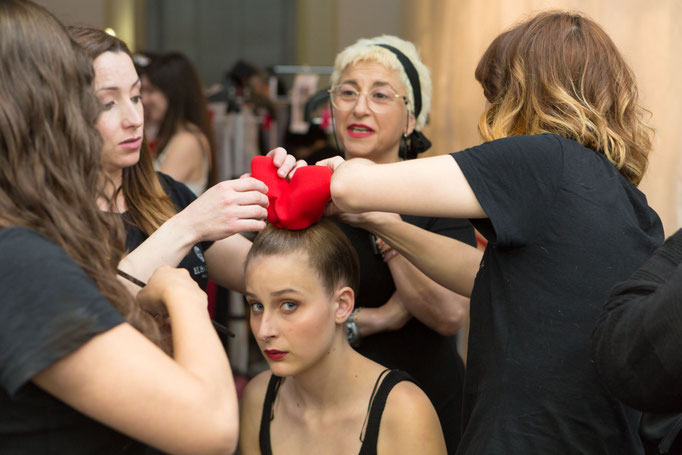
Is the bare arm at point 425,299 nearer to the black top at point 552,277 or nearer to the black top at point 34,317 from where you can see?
the black top at point 552,277

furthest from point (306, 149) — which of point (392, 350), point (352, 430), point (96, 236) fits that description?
point (96, 236)

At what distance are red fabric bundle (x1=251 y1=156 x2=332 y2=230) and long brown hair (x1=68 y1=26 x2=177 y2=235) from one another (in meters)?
0.25

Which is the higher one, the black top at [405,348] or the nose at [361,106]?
the nose at [361,106]

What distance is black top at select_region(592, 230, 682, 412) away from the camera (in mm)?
887

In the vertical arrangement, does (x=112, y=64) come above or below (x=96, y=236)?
above

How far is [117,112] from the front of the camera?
62.7 inches

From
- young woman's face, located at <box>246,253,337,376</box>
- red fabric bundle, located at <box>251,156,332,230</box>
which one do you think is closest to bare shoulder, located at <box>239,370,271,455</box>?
young woman's face, located at <box>246,253,337,376</box>

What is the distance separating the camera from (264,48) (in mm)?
8883

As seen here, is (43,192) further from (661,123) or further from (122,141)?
(661,123)

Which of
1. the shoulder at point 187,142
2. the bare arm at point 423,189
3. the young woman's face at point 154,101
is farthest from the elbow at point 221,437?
the young woman's face at point 154,101

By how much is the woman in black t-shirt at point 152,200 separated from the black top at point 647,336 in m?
0.70

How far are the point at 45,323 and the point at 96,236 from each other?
0.56 ft

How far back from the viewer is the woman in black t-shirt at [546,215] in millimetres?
1240

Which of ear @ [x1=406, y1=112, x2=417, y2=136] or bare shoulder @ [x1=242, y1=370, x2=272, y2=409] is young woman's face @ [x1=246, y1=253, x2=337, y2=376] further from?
ear @ [x1=406, y1=112, x2=417, y2=136]
